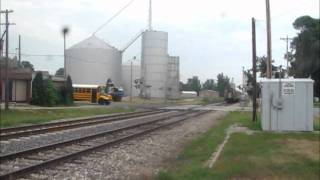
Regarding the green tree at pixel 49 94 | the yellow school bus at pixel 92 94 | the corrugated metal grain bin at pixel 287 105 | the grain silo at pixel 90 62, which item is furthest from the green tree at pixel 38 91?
the grain silo at pixel 90 62

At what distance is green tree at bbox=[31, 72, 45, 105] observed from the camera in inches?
2427

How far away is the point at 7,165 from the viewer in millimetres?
14773

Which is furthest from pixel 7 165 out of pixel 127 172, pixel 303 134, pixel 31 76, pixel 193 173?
pixel 31 76

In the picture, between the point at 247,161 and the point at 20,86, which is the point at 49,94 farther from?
the point at 247,161

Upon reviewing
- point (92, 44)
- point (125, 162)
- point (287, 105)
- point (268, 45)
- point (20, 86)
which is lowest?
point (125, 162)

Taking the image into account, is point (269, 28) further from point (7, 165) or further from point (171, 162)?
point (7, 165)

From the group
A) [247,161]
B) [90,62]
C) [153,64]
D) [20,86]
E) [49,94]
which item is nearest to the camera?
[247,161]

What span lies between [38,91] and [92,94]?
2116 cm

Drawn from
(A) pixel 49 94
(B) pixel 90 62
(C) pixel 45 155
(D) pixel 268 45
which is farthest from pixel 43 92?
(B) pixel 90 62

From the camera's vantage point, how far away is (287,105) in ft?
92.1

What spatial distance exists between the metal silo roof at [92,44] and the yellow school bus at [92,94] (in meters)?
34.6

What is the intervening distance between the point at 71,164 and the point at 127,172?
1495 mm

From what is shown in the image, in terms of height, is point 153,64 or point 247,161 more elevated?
point 153,64

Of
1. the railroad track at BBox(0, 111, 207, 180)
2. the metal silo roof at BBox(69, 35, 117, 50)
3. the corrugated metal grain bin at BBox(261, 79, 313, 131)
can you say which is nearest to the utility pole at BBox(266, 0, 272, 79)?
the corrugated metal grain bin at BBox(261, 79, 313, 131)
